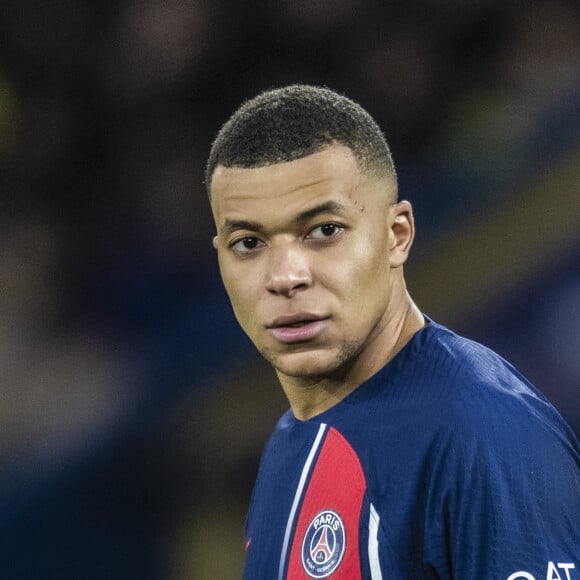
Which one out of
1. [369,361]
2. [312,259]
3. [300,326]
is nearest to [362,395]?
[369,361]

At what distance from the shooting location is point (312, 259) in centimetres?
186

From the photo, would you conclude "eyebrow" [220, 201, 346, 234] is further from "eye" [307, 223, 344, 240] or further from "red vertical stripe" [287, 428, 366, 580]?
"red vertical stripe" [287, 428, 366, 580]

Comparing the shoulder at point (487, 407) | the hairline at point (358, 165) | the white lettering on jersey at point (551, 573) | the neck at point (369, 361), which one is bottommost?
the white lettering on jersey at point (551, 573)

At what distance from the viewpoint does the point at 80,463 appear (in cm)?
427

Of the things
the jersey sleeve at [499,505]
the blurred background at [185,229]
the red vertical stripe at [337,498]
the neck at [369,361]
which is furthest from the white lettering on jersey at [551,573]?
the blurred background at [185,229]

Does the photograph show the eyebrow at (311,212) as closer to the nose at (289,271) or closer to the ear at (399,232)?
the nose at (289,271)

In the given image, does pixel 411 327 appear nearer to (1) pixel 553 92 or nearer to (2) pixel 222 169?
(2) pixel 222 169

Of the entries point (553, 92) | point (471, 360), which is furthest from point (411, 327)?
point (553, 92)

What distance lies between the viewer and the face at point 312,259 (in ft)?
6.10

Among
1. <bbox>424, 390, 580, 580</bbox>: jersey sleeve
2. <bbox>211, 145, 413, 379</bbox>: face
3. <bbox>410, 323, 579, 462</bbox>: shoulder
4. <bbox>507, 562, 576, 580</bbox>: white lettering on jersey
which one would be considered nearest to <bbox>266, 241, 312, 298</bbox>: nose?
<bbox>211, 145, 413, 379</bbox>: face

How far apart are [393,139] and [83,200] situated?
4.93ft

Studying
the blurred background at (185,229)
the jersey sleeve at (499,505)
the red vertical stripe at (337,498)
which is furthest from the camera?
the blurred background at (185,229)

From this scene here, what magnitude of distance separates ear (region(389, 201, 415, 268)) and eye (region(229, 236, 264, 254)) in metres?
0.28

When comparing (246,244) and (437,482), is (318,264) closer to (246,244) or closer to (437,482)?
(246,244)
